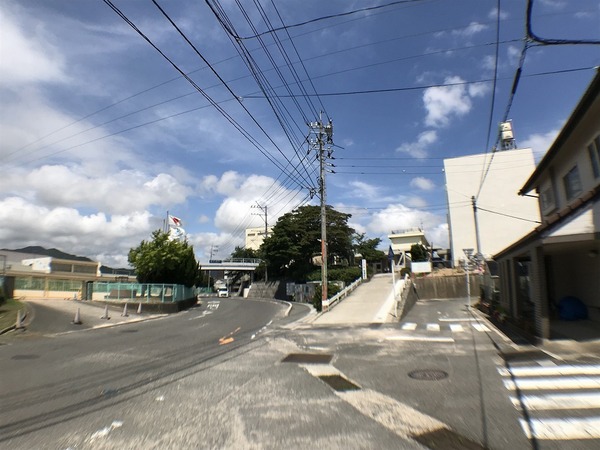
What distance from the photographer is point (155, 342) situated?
1448 cm

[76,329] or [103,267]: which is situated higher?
[103,267]

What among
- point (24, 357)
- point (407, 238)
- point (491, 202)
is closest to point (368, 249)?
point (407, 238)

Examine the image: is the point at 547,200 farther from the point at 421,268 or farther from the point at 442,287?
the point at 421,268

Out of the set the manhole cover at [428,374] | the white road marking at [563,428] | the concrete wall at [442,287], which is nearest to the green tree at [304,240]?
the concrete wall at [442,287]

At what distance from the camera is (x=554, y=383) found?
7.30 meters

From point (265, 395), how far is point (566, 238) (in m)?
8.75

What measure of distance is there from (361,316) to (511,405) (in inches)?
611

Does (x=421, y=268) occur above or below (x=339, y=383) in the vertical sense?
above

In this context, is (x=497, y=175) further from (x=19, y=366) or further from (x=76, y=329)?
(x=19, y=366)

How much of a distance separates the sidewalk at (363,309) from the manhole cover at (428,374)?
10616 millimetres

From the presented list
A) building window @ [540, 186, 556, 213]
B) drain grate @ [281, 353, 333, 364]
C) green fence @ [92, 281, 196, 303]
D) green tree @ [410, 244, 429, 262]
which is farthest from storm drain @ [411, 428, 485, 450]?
green tree @ [410, 244, 429, 262]

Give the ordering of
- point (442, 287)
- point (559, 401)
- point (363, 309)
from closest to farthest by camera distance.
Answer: point (559, 401) < point (363, 309) < point (442, 287)

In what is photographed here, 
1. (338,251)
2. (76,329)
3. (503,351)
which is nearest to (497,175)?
(338,251)

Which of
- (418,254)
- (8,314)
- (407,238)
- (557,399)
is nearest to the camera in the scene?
(557,399)
